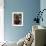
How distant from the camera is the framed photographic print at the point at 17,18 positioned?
17.5 ft

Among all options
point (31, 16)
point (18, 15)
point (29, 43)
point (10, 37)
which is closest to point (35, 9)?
point (31, 16)

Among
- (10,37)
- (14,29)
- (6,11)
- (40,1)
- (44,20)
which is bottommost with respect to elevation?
(10,37)

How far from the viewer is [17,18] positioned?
5387 mm

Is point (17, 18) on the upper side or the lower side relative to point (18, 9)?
lower

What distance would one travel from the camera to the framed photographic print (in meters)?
5.33

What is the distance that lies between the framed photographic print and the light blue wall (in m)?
0.12

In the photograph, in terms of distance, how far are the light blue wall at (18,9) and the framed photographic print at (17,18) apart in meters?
0.12

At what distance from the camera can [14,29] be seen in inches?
209

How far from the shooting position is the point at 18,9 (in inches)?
208

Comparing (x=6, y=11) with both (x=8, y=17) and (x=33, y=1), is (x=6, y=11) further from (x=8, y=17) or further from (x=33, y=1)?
(x=33, y=1)

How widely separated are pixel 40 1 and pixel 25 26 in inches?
45.9

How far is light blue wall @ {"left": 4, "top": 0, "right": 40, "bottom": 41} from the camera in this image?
5.27 metres

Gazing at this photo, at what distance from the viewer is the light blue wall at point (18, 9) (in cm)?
527

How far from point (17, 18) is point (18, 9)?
14.7 inches
